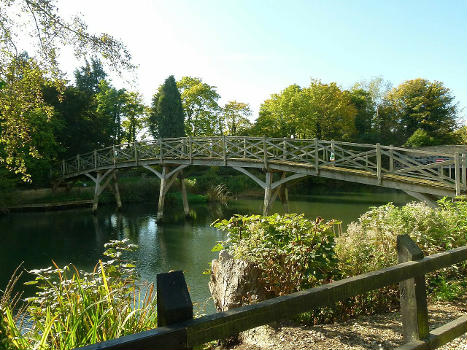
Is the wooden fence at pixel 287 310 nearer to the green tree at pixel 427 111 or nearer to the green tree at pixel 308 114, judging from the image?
the green tree at pixel 308 114

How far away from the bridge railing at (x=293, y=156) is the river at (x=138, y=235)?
3.15 metres

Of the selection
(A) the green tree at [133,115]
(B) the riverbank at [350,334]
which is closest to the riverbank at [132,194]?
(A) the green tree at [133,115]

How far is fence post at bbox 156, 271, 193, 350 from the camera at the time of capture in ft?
3.67

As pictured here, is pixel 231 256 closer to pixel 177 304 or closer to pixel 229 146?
pixel 177 304

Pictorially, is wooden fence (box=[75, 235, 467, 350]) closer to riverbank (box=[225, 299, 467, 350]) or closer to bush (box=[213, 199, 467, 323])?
riverbank (box=[225, 299, 467, 350])

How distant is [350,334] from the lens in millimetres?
3033

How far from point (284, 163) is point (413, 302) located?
1083 cm

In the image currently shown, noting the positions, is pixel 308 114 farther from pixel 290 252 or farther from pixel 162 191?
pixel 290 252

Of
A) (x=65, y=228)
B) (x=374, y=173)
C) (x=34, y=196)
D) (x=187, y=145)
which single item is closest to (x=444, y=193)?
(x=374, y=173)

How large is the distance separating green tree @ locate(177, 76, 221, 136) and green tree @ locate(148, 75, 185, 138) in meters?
1.81

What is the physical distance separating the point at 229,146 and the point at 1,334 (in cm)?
1329

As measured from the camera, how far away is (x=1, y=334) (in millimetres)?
1740

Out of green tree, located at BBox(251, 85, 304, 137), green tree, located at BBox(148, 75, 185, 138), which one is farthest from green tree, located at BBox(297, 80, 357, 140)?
green tree, located at BBox(148, 75, 185, 138)

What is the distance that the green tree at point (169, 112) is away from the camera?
30.8 m
